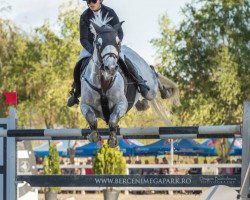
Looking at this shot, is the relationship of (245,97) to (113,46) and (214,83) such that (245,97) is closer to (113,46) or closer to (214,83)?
(214,83)

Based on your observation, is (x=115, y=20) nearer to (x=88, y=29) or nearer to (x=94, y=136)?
(x=88, y=29)

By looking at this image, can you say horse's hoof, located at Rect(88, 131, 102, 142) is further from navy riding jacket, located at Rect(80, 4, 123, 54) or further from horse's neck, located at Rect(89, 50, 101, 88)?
navy riding jacket, located at Rect(80, 4, 123, 54)

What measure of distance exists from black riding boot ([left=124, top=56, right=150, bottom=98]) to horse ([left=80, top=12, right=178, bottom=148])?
0.03 meters

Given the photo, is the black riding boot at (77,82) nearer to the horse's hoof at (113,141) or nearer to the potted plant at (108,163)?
the horse's hoof at (113,141)

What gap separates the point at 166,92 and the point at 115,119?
2.27 metres

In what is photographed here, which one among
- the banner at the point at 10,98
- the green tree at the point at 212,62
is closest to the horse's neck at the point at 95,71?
the banner at the point at 10,98

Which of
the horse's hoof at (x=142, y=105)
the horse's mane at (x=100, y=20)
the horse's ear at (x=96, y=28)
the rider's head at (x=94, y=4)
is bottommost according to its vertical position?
the horse's hoof at (x=142, y=105)

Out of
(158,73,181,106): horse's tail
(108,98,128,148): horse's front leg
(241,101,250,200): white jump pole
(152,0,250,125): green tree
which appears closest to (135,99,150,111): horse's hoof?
(158,73,181,106): horse's tail

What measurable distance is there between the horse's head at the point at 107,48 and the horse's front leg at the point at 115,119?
0.31 meters

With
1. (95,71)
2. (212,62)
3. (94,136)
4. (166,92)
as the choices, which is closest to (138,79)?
(95,71)

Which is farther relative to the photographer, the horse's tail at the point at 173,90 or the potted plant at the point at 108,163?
the potted plant at the point at 108,163

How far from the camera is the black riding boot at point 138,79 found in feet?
22.2

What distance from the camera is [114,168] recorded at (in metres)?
15.4

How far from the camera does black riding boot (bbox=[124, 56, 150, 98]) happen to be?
677cm
